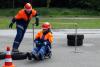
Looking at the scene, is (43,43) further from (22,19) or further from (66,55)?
(66,55)

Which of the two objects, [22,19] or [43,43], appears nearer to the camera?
[43,43]

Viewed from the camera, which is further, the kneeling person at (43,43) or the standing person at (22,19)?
the standing person at (22,19)

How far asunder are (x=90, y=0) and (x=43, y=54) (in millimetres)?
38776

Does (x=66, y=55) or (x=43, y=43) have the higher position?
(x=43, y=43)

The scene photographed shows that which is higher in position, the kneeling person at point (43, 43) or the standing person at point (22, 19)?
the standing person at point (22, 19)

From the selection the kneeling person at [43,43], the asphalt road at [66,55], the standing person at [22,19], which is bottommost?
the asphalt road at [66,55]

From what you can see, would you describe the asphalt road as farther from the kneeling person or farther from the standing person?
the standing person

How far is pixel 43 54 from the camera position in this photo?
14.9m

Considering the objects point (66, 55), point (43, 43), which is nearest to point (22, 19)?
point (43, 43)

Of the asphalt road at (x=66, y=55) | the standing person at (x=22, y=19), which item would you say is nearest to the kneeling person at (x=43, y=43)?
the asphalt road at (x=66, y=55)

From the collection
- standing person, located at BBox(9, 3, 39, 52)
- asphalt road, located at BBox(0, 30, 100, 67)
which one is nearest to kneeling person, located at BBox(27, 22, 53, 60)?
asphalt road, located at BBox(0, 30, 100, 67)

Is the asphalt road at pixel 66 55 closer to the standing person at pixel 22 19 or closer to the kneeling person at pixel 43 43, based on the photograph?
the kneeling person at pixel 43 43

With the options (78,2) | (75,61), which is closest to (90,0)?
(78,2)

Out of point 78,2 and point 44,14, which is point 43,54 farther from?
point 78,2
